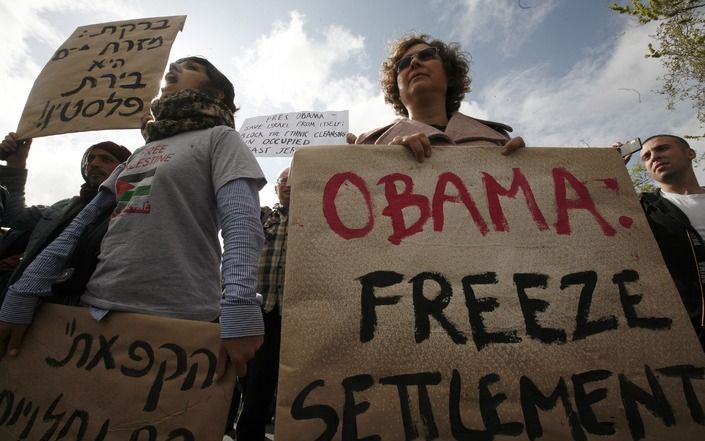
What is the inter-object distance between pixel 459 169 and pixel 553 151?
1.11 feet

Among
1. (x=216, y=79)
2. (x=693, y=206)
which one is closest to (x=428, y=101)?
(x=216, y=79)

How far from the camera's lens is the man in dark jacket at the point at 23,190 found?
2.05 metres

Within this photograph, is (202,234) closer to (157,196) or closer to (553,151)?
(157,196)

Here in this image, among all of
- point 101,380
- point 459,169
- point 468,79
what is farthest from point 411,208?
point 468,79

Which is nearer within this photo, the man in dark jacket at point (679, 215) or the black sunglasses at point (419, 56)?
the black sunglasses at point (419, 56)

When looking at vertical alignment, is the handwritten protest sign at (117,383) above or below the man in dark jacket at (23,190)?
below

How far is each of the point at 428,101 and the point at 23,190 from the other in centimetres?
274

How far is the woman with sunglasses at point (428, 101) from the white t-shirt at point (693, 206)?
60.9 inches

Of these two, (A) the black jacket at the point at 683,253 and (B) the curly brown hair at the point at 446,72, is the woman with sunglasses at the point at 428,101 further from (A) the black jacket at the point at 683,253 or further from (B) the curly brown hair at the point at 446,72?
(A) the black jacket at the point at 683,253

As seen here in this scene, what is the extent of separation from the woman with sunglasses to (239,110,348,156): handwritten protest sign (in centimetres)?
162

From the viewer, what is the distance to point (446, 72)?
188cm

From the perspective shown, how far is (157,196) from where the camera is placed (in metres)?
1.17

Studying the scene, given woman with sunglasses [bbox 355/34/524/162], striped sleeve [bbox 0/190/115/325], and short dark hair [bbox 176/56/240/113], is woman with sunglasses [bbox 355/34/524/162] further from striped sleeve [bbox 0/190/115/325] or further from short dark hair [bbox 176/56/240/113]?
striped sleeve [bbox 0/190/115/325]

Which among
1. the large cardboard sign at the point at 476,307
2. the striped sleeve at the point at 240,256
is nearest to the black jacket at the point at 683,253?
the large cardboard sign at the point at 476,307
